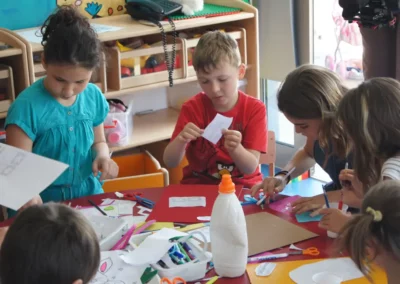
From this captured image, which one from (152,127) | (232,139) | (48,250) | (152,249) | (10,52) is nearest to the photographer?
(48,250)

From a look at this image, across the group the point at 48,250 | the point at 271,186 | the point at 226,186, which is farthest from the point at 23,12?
the point at 48,250

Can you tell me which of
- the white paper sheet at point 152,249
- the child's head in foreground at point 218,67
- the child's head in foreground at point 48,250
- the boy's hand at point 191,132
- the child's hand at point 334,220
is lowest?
the white paper sheet at point 152,249

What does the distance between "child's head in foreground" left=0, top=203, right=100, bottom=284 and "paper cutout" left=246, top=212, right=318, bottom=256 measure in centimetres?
60

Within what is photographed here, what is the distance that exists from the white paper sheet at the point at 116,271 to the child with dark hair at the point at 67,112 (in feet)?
1.92

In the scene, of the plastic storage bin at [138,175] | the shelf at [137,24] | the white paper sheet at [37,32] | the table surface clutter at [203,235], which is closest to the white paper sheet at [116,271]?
the table surface clutter at [203,235]

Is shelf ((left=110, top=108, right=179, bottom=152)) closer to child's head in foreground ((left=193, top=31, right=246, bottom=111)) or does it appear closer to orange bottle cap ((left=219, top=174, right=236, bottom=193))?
child's head in foreground ((left=193, top=31, right=246, bottom=111))

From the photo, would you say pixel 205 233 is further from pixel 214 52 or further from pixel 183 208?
pixel 214 52

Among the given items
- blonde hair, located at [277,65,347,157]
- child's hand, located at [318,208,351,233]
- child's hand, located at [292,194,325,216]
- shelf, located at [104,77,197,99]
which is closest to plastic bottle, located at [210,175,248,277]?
child's hand, located at [318,208,351,233]

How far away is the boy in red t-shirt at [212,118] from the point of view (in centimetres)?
226

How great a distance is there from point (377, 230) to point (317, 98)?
2.67 ft

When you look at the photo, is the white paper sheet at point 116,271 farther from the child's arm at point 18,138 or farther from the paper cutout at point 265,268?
the child's arm at point 18,138

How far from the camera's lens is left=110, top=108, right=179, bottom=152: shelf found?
10.3ft

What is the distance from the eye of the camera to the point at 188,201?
1.96 m

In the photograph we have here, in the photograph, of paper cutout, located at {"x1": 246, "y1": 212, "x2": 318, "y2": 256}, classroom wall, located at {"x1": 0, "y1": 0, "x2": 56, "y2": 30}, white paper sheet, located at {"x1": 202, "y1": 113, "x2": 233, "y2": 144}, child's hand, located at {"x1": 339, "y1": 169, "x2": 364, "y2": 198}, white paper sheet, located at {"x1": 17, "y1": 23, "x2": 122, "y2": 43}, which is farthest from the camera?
classroom wall, located at {"x1": 0, "y1": 0, "x2": 56, "y2": 30}
